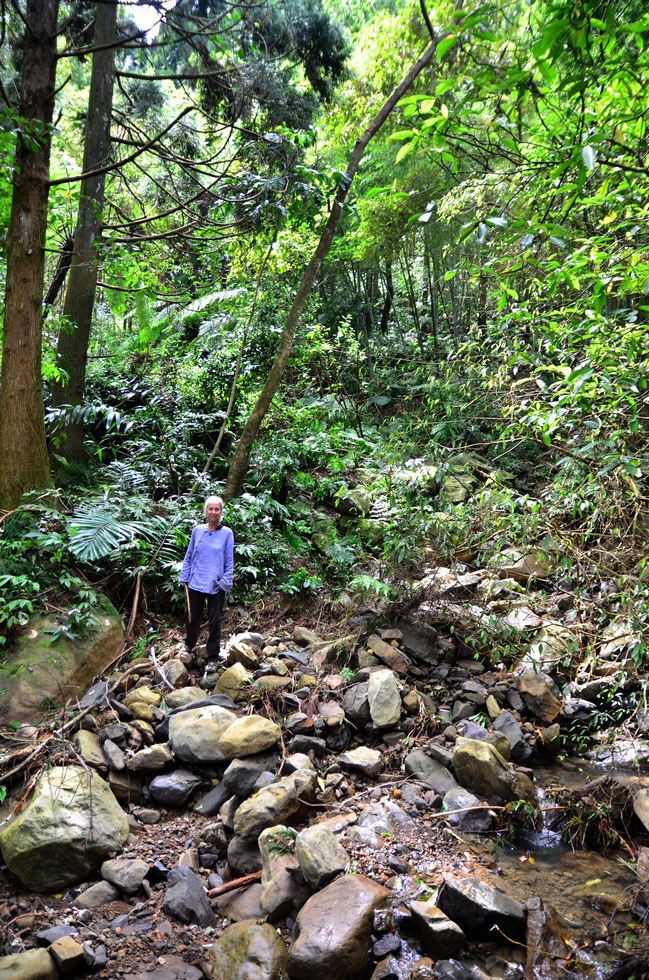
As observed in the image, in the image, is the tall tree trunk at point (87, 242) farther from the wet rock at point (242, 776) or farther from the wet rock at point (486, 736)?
the wet rock at point (486, 736)

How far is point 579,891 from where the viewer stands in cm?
373

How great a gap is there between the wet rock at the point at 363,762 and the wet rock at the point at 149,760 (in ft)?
4.53

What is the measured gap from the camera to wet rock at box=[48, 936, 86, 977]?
3.05 metres

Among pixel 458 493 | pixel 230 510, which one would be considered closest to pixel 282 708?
pixel 230 510

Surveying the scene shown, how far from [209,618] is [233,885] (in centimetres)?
254

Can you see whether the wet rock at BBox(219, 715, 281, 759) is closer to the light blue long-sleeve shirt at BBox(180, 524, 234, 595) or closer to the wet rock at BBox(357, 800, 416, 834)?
the wet rock at BBox(357, 800, 416, 834)

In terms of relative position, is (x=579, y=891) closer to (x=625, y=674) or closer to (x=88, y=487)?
(x=625, y=674)

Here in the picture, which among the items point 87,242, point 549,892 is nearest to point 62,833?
point 549,892

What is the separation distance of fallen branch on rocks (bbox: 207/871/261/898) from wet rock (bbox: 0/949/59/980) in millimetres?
928

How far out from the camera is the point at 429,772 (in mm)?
4629

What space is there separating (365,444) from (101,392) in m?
4.38

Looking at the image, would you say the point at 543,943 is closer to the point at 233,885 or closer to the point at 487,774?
the point at 487,774

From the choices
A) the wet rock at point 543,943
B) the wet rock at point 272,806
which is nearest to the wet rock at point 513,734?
the wet rock at point 543,943

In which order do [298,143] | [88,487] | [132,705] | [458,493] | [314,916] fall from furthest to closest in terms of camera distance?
[458,493], [88,487], [298,143], [132,705], [314,916]
